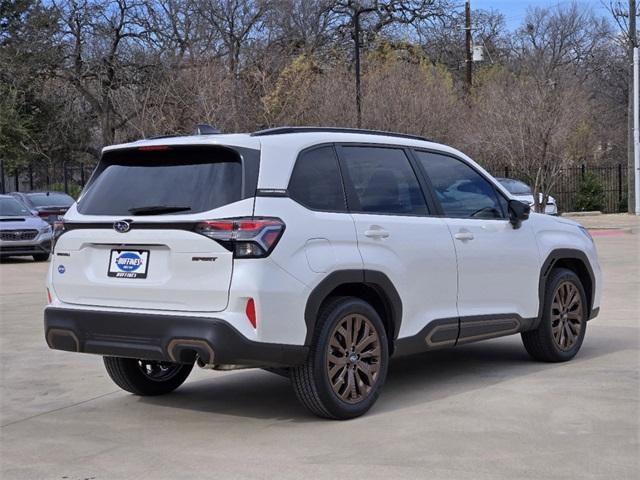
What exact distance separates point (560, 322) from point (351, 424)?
2825 millimetres

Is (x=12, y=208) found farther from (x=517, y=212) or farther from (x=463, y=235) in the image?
(x=463, y=235)

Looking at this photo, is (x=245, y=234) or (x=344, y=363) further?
(x=344, y=363)

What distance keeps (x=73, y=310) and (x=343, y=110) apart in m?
27.5

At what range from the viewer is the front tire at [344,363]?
634cm

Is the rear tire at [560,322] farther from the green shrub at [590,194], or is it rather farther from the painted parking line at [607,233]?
the green shrub at [590,194]

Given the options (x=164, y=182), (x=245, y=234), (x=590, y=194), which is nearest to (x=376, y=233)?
(x=245, y=234)

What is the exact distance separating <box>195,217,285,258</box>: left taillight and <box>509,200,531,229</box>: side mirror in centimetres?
268

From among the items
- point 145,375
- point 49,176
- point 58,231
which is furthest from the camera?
point 49,176

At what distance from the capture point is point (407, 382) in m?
7.90

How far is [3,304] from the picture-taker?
13.9 meters

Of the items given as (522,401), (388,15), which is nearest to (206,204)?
(522,401)

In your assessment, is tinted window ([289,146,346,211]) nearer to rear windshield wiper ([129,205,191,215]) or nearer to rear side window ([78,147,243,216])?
rear side window ([78,147,243,216])

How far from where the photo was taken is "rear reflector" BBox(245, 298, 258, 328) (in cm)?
596

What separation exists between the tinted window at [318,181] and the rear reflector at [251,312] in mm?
786
